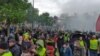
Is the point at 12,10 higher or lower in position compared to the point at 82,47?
higher

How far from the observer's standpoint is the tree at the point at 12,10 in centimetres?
3203

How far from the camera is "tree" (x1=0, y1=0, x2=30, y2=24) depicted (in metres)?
32.0

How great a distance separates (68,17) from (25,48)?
317 feet

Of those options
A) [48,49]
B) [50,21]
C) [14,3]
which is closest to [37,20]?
[50,21]

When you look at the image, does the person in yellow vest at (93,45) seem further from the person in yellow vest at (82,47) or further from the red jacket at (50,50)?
the red jacket at (50,50)

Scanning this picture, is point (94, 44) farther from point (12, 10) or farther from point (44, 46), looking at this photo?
point (12, 10)

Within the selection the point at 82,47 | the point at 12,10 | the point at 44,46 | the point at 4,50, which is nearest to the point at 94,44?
the point at 82,47

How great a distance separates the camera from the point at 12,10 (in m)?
33.3

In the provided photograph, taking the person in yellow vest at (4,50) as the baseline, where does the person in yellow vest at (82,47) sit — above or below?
below

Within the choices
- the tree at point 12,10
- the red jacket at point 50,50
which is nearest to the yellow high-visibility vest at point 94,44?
the red jacket at point 50,50

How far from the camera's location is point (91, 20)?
252 feet

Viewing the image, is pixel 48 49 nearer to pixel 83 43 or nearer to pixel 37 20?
pixel 83 43

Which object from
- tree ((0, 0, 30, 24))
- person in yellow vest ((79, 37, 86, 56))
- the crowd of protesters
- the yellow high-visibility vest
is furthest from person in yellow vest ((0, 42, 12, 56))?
tree ((0, 0, 30, 24))

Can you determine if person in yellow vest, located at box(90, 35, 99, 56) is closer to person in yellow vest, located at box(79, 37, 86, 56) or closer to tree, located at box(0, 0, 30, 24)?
person in yellow vest, located at box(79, 37, 86, 56)
